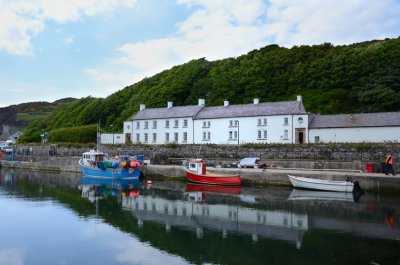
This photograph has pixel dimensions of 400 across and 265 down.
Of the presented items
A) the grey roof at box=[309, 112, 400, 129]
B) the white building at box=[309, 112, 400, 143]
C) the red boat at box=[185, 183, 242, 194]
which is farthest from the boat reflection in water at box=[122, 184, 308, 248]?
the grey roof at box=[309, 112, 400, 129]

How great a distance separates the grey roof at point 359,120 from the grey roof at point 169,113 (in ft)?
48.4

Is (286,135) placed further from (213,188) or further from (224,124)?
(213,188)

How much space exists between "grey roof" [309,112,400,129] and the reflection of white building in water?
743 inches

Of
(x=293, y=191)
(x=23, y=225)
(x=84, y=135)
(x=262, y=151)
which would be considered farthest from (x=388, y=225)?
(x=84, y=135)

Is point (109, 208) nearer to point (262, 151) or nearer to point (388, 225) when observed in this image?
point (388, 225)

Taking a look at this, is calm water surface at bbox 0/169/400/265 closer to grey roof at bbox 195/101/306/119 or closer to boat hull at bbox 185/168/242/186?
boat hull at bbox 185/168/242/186

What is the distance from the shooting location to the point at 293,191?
89.7 ft

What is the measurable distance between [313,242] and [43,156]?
43.9 m

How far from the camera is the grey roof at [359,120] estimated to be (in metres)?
35.6

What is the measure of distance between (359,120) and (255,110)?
10.7m

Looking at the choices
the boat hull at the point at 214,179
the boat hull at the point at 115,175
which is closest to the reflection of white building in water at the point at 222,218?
the boat hull at the point at 214,179

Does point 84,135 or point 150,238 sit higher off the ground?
point 84,135

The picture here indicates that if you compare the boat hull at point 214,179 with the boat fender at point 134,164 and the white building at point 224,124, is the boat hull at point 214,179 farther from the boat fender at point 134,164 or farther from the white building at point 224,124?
the white building at point 224,124

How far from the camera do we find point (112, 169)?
36844mm
